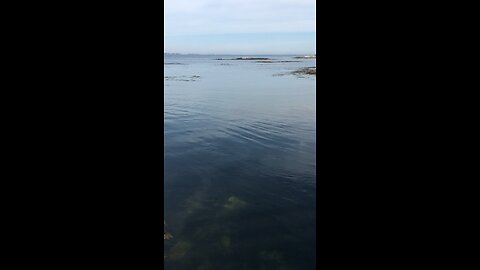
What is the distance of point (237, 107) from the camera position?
51.2ft

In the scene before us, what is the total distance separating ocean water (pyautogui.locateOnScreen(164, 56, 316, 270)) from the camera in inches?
193

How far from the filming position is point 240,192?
6766mm

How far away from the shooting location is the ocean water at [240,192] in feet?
16.1
